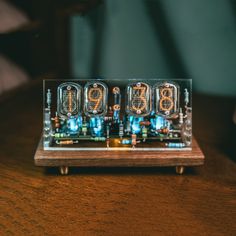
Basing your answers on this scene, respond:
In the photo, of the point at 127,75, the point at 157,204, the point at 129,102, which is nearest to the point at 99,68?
the point at 127,75

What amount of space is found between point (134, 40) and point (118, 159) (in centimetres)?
239

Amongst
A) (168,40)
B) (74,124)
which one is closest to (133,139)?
(74,124)

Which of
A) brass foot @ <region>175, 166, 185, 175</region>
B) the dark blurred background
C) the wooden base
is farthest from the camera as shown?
the dark blurred background

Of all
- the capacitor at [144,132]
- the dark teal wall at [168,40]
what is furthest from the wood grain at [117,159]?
the dark teal wall at [168,40]

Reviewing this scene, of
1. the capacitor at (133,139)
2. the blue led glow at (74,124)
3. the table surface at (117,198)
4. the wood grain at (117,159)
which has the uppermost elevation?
the blue led glow at (74,124)

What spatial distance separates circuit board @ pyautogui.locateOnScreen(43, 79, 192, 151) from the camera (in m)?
2.61

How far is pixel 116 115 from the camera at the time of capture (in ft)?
8.77

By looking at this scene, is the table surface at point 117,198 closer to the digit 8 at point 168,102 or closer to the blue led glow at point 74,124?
the blue led glow at point 74,124

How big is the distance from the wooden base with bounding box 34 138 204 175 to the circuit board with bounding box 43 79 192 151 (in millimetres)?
53

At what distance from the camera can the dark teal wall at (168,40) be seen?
453cm

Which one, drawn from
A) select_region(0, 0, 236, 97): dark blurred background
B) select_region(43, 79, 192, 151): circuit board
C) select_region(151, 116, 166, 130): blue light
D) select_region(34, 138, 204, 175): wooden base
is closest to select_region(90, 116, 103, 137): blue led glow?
select_region(43, 79, 192, 151): circuit board

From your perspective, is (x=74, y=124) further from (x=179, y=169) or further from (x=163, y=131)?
(x=179, y=169)

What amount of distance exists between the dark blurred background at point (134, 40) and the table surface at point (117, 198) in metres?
1.52

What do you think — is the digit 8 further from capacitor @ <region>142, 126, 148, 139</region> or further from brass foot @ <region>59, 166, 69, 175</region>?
brass foot @ <region>59, 166, 69, 175</region>
